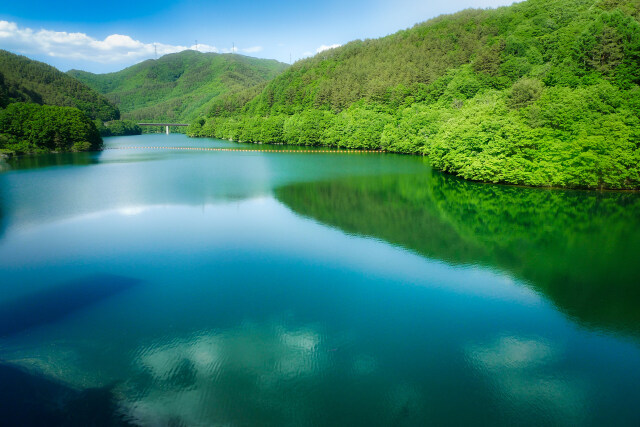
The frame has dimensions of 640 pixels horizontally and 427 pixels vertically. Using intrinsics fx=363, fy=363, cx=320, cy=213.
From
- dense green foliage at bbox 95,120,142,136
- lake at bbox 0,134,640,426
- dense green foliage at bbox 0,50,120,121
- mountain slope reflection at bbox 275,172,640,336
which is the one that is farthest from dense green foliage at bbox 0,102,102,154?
dense green foliage at bbox 95,120,142,136

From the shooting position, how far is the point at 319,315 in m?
10.3

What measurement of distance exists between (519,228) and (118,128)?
13395 centimetres

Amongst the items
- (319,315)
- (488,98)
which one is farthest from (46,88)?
(319,315)

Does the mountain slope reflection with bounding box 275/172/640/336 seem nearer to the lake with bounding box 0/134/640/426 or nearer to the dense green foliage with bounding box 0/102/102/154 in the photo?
the lake with bounding box 0/134/640/426

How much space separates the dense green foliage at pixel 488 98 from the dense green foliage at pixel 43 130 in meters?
35.6

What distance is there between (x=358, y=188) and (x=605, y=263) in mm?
17090

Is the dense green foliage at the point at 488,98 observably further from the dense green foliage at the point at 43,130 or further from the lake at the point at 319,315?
the dense green foliage at the point at 43,130

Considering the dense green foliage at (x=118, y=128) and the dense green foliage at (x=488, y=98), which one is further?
the dense green foliage at (x=118, y=128)

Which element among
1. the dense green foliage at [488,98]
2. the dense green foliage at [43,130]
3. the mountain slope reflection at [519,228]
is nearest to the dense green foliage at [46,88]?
the dense green foliage at [43,130]

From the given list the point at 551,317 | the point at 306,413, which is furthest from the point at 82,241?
the point at 551,317

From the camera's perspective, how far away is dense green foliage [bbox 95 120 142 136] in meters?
113

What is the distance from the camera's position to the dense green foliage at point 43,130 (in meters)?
52.1

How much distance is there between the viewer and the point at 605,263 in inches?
560

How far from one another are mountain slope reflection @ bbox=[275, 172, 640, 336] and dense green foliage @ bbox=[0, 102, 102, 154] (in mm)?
47315
